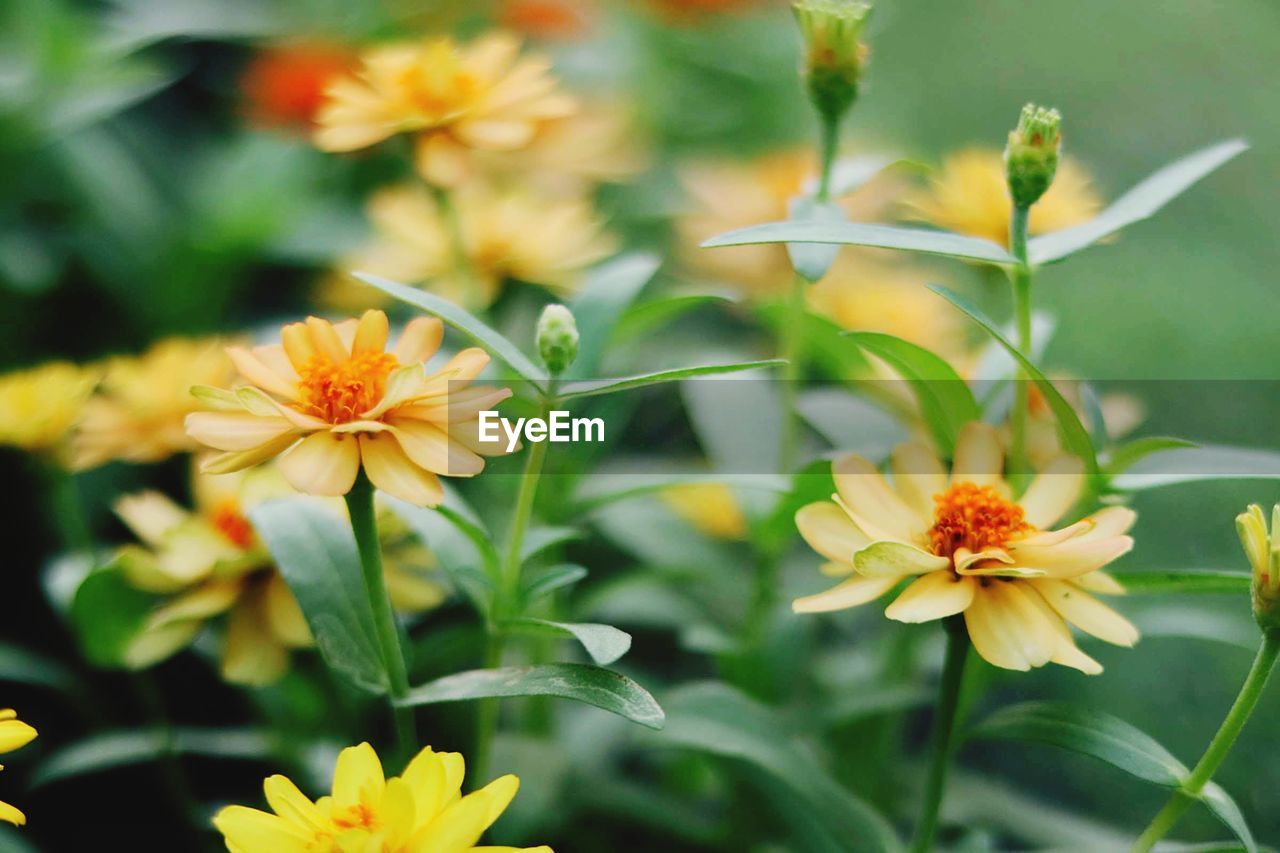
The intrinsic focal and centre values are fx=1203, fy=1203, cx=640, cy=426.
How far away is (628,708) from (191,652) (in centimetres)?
50

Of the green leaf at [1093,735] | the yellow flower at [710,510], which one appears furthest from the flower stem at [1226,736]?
the yellow flower at [710,510]

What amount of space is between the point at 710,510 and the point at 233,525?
15.6 inches

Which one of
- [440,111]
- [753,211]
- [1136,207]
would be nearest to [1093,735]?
[1136,207]

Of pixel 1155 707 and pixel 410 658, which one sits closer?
pixel 410 658

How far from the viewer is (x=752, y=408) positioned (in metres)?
0.86

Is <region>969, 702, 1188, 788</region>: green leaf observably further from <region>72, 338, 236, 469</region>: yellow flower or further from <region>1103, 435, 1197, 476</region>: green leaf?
<region>72, 338, 236, 469</region>: yellow flower

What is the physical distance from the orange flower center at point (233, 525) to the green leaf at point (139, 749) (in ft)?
0.50

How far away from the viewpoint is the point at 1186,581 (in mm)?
574

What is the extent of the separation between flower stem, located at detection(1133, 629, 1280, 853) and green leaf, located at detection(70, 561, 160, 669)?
0.52 m

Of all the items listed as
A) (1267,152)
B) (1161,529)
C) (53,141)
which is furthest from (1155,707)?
(53,141)

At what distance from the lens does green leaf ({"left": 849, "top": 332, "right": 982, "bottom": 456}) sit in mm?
589

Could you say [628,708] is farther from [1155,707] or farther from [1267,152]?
[1267,152]

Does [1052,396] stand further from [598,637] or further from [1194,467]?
[598,637]

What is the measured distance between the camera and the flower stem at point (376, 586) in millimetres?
537
